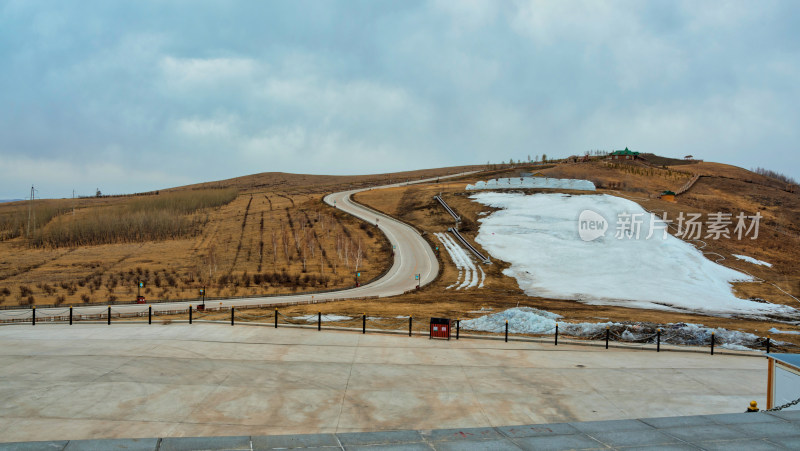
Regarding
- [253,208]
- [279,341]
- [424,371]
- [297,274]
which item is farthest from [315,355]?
[253,208]

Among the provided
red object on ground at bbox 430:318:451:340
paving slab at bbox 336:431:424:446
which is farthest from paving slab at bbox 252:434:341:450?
red object on ground at bbox 430:318:451:340

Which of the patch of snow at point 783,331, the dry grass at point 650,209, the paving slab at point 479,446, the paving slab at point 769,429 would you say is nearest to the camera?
the paving slab at point 479,446

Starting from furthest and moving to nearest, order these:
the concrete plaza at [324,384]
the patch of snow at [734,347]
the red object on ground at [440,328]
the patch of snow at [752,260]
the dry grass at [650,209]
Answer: the patch of snow at [752,260], the dry grass at [650,209], the red object on ground at [440,328], the patch of snow at [734,347], the concrete plaza at [324,384]

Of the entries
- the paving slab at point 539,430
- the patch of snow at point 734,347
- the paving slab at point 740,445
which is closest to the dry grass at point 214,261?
the patch of snow at point 734,347

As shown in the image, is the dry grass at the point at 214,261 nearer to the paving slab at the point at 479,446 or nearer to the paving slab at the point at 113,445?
the paving slab at the point at 113,445

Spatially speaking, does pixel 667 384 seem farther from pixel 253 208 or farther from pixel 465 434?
pixel 253 208

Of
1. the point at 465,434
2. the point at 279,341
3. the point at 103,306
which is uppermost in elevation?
the point at 465,434

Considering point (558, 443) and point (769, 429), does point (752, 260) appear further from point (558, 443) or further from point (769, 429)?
point (558, 443)
